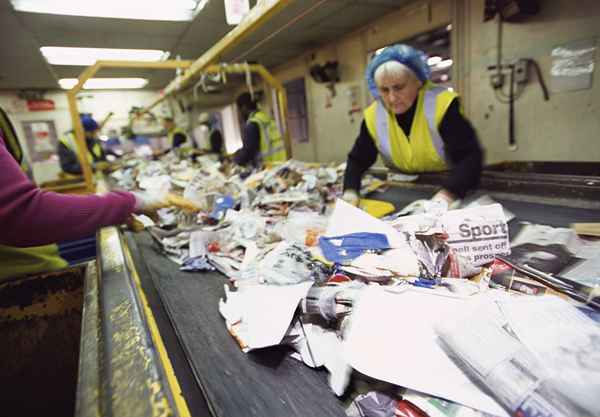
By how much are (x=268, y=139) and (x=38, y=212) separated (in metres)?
2.87

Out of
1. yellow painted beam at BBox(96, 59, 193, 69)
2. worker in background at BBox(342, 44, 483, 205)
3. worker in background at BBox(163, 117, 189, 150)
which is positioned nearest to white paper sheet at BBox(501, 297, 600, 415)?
worker in background at BBox(342, 44, 483, 205)

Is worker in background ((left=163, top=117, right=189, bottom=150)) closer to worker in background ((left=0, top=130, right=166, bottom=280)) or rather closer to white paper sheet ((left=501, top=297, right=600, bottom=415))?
worker in background ((left=0, top=130, right=166, bottom=280))

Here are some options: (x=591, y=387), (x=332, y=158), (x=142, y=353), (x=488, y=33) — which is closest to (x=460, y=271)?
(x=591, y=387)

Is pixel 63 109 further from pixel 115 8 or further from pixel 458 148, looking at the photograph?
pixel 458 148

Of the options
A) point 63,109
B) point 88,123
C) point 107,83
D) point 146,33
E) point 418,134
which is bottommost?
point 418,134

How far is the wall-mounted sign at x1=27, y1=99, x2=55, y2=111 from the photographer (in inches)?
319

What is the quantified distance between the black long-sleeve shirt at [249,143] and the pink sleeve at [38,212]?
2.47m

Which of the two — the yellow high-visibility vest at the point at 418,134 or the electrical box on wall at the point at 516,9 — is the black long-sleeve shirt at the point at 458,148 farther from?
the electrical box on wall at the point at 516,9

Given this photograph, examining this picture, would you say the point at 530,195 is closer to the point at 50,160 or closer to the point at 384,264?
the point at 384,264

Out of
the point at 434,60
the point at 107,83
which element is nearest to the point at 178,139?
the point at 107,83

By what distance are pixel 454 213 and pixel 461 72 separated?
166 inches

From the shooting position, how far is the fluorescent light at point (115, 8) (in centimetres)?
330

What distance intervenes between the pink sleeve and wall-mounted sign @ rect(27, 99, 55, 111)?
383 inches

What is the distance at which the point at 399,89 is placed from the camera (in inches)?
70.4
